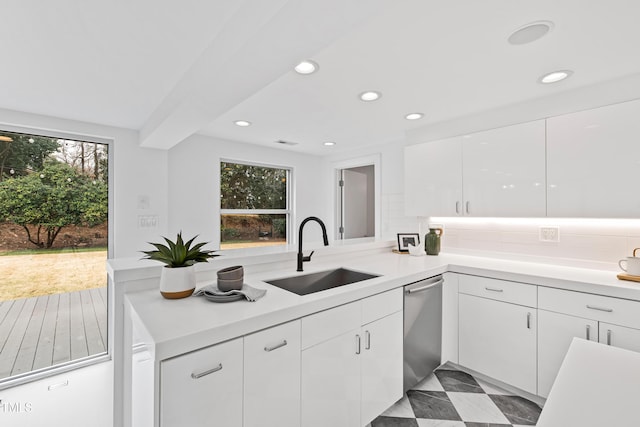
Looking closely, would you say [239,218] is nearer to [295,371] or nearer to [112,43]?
[112,43]

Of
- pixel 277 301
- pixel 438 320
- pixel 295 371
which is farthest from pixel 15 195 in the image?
pixel 438 320

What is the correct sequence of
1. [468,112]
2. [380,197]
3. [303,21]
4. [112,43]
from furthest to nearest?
[380,197] → [468,112] → [112,43] → [303,21]

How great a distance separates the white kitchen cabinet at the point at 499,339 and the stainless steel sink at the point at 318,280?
902 mm

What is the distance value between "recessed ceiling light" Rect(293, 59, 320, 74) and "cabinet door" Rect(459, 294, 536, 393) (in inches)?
77.7

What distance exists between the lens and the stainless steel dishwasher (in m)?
1.89

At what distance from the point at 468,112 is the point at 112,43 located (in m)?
2.58

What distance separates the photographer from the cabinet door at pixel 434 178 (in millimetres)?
2613

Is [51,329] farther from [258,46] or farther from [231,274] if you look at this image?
[258,46]

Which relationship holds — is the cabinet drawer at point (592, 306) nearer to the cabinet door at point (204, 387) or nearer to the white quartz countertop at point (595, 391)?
the white quartz countertop at point (595, 391)

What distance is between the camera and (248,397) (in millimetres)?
1083

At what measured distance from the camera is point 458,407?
74.2 inches

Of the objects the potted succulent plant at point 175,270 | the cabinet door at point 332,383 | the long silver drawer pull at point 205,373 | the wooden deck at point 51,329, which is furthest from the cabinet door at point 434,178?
the wooden deck at point 51,329

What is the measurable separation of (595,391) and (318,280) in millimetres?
1421

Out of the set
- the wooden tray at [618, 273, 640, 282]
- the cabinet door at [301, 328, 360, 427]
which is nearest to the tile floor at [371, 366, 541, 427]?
the cabinet door at [301, 328, 360, 427]
